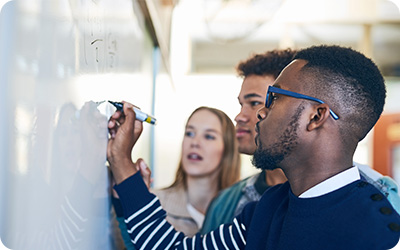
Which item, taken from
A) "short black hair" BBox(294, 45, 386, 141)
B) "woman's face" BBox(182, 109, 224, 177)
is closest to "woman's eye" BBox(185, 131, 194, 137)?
"woman's face" BBox(182, 109, 224, 177)

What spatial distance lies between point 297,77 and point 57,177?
55cm

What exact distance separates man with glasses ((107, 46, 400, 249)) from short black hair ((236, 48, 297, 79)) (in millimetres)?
583

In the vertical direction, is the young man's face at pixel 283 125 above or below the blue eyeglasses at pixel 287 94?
below

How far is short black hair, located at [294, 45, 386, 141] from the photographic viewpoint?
A: 953 mm

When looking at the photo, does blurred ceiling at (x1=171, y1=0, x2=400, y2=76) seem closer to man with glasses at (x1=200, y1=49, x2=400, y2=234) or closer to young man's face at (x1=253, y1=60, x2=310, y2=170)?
man with glasses at (x1=200, y1=49, x2=400, y2=234)

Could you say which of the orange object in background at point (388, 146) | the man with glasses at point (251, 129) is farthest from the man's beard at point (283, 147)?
the orange object in background at point (388, 146)

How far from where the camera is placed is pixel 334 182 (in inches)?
36.5

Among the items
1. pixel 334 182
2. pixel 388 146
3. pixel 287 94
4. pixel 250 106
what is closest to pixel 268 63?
pixel 250 106

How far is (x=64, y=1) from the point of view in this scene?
0.72 m

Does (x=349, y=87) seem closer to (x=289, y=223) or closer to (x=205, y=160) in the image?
(x=289, y=223)

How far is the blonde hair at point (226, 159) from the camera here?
2018 millimetres

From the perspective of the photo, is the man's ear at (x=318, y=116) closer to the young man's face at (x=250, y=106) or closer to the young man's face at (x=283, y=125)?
the young man's face at (x=283, y=125)

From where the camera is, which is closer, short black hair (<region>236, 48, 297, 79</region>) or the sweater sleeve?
the sweater sleeve

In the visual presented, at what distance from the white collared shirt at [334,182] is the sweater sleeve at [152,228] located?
0.84 feet
